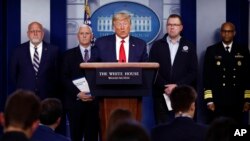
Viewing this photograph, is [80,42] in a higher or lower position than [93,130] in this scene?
higher

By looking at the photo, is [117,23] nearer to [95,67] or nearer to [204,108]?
[95,67]

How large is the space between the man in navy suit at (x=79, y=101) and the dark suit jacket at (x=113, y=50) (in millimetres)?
1195

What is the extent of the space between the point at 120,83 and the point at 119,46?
831 millimetres

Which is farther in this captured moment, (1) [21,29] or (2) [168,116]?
(1) [21,29]

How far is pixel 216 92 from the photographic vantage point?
23.5 feet

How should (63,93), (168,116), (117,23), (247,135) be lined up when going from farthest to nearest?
(63,93) < (168,116) < (117,23) < (247,135)

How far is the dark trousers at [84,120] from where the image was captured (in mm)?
6836

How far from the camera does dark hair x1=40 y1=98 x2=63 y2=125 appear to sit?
13.1ft

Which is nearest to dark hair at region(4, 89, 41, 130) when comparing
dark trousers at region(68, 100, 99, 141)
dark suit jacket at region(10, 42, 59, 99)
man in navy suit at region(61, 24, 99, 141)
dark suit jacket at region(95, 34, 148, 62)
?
dark suit jacket at region(95, 34, 148, 62)

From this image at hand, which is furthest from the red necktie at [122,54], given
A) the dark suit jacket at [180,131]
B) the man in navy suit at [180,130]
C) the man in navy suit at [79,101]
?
the dark suit jacket at [180,131]

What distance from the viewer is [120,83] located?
189 inches

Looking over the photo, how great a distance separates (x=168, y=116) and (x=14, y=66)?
6.68ft

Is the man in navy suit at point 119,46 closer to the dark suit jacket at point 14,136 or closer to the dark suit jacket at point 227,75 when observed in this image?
the dark suit jacket at point 227,75

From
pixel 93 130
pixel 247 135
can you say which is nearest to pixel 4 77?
pixel 93 130
